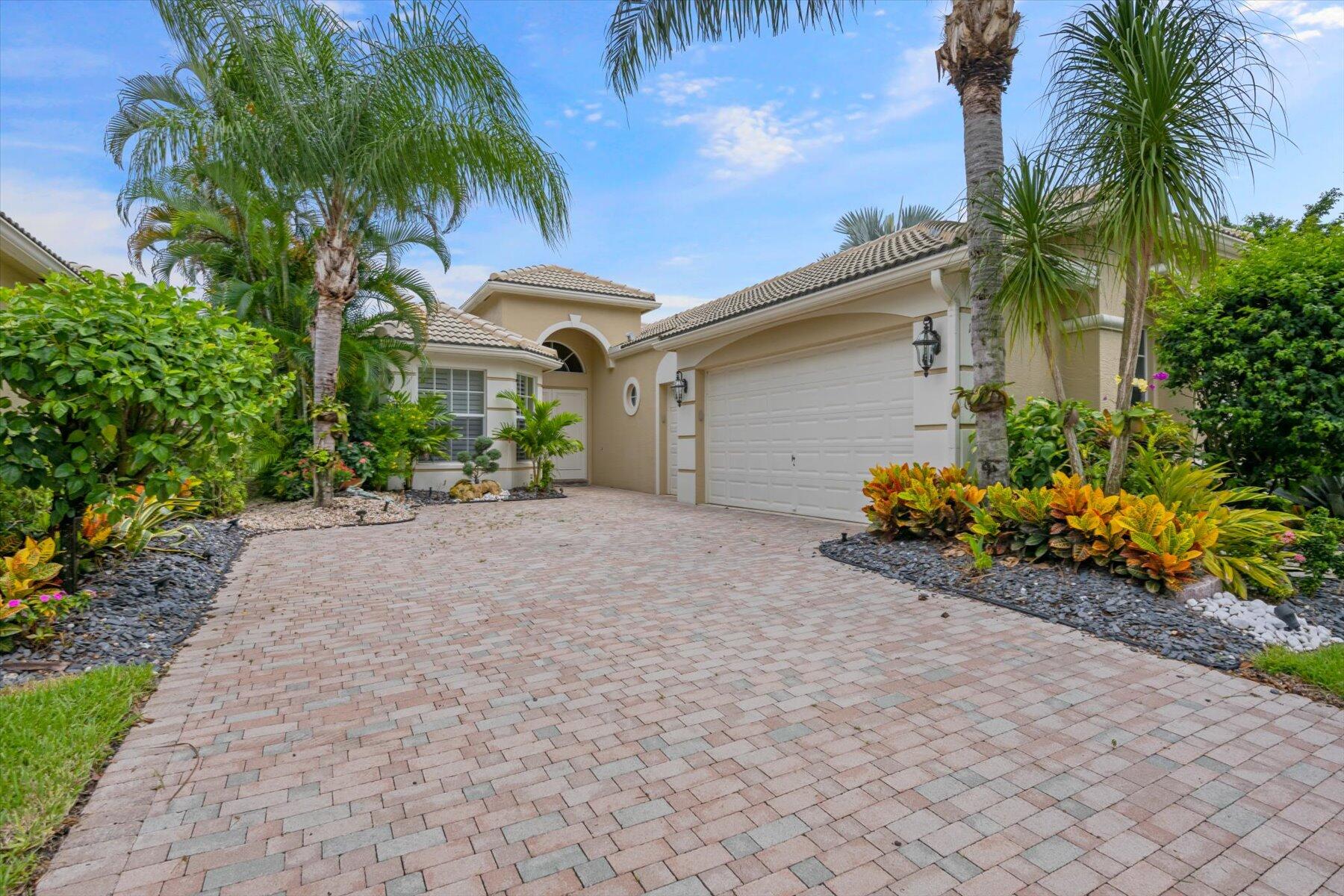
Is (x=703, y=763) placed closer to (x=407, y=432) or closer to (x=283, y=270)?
→ (x=407, y=432)

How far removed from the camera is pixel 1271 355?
6.04 meters

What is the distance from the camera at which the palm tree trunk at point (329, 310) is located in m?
10.1

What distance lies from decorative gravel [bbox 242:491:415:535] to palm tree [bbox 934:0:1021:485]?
8.29 metres

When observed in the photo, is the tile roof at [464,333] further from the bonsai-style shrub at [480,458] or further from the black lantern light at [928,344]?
the black lantern light at [928,344]

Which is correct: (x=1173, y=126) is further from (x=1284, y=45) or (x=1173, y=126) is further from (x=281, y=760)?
(x=281, y=760)

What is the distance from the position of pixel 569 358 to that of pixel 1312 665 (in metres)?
18.0

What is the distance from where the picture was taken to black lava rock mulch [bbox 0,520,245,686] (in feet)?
12.5

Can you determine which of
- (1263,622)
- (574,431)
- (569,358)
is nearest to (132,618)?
(1263,622)

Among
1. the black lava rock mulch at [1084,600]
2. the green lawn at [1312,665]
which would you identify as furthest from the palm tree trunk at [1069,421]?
the green lawn at [1312,665]

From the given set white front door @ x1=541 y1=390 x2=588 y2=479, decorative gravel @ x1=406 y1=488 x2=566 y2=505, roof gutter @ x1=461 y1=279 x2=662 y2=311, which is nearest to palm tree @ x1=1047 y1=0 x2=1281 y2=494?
decorative gravel @ x1=406 y1=488 x2=566 y2=505

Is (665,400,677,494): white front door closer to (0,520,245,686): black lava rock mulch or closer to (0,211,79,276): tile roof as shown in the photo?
(0,520,245,686): black lava rock mulch

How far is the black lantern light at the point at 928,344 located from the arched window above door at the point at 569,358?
12.9 m

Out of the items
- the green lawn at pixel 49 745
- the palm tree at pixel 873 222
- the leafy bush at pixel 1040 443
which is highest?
the palm tree at pixel 873 222

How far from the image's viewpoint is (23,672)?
12.0 ft
